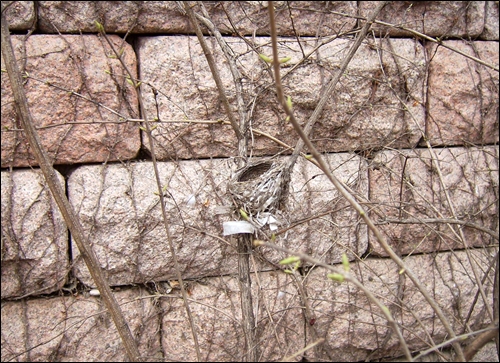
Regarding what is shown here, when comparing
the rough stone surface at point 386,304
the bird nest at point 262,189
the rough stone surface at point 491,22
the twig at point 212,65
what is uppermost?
the rough stone surface at point 491,22

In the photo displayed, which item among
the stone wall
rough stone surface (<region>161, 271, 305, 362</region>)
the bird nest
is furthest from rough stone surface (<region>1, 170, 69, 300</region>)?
the bird nest

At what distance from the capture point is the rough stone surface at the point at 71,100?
201 centimetres

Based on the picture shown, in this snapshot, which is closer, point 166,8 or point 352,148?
point 166,8

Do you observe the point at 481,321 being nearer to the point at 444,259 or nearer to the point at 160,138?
the point at 444,259

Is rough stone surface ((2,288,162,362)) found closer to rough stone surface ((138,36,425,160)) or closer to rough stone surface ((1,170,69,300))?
rough stone surface ((1,170,69,300))

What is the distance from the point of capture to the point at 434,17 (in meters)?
2.50

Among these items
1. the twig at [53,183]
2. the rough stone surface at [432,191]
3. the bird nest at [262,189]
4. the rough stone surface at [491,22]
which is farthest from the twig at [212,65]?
the rough stone surface at [491,22]

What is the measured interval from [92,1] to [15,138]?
759 mm

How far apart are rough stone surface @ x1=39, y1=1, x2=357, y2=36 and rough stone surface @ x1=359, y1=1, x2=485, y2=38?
22 centimetres

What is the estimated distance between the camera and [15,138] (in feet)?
6.62

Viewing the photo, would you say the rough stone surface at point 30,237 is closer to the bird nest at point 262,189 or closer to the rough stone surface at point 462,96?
the bird nest at point 262,189

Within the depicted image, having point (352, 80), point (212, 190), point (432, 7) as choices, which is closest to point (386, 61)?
point (352, 80)

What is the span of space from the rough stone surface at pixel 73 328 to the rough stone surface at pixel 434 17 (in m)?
2.04

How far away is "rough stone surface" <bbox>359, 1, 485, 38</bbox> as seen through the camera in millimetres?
2430
